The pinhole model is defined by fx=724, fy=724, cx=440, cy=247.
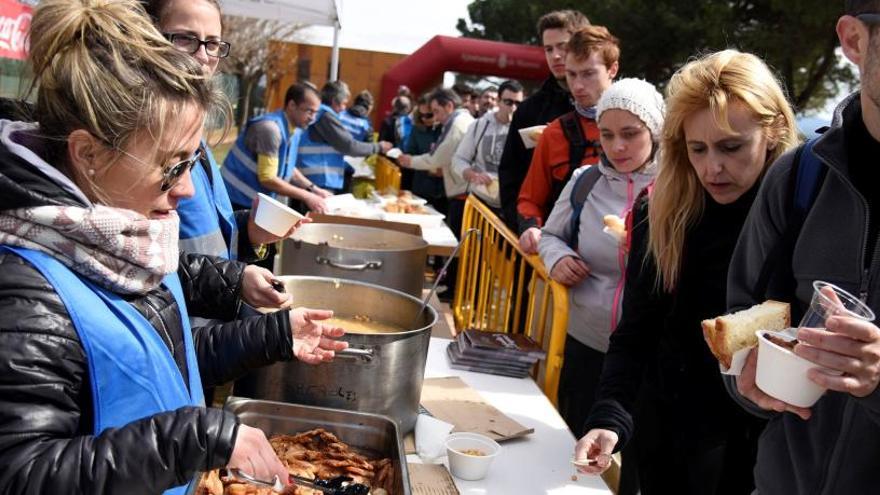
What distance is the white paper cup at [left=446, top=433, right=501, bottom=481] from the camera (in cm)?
188

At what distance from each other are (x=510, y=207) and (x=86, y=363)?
12.4 feet

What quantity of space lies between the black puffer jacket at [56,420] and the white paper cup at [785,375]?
943mm

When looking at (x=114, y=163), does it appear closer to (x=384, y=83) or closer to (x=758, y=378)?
(x=758, y=378)

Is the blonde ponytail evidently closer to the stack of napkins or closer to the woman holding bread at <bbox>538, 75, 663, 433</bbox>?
the stack of napkins

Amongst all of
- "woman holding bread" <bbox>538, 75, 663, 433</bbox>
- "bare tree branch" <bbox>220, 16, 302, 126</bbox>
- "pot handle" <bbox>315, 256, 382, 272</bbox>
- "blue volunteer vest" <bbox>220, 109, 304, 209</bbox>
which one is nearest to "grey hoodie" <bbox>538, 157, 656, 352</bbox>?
"woman holding bread" <bbox>538, 75, 663, 433</bbox>

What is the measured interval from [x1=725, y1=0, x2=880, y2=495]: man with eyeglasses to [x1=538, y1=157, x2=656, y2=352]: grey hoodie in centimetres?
109

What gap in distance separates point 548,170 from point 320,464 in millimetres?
2509

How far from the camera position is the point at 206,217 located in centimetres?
224

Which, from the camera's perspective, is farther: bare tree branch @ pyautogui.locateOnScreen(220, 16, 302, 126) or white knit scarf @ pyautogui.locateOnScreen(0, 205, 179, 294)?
bare tree branch @ pyautogui.locateOnScreen(220, 16, 302, 126)

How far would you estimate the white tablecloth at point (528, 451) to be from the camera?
1902mm

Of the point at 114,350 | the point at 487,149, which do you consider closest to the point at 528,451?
the point at 114,350

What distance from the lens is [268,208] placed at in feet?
8.38

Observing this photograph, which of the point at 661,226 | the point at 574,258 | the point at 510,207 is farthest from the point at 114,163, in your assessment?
the point at 510,207

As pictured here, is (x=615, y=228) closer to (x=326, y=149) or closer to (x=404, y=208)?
(x=404, y=208)
